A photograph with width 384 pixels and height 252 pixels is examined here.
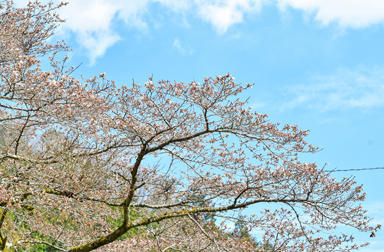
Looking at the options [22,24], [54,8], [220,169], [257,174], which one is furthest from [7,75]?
[257,174]

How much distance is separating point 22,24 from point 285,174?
712 cm

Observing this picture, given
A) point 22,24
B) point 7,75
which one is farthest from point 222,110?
point 22,24

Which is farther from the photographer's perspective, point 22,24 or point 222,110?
point 22,24

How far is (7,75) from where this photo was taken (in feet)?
22.3

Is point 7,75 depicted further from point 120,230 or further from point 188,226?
point 188,226

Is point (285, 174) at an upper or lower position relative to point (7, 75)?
lower

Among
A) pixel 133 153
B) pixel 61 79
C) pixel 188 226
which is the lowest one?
pixel 188 226

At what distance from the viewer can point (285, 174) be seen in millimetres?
6527

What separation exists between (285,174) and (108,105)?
3.64 m

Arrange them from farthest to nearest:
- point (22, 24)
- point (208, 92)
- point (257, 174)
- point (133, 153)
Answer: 1. point (22, 24)
2. point (133, 153)
3. point (257, 174)
4. point (208, 92)

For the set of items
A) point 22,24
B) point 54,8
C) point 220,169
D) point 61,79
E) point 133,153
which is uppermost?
point 54,8

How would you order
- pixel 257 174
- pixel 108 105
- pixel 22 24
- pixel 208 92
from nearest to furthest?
pixel 208 92 → pixel 257 174 → pixel 108 105 → pixel 22 24

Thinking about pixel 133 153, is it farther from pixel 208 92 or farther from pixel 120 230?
pixel 208 92

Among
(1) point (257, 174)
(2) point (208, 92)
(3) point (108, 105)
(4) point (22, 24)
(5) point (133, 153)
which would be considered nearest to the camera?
(2) point (208, 92)
